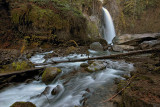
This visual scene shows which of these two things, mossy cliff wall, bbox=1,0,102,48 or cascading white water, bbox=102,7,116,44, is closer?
mossy cliff wall, bbox=1,0,102,48

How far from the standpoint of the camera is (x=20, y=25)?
8320 mm

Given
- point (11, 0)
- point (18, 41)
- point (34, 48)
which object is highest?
point (11, 0)

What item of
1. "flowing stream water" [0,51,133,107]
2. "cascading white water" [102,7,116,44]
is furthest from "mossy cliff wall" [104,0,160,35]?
"flowing stream water" [0,51,133,107]

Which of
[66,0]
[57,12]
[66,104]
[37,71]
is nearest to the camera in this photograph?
[66,104]

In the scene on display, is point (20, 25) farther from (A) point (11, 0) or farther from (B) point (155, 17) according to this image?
(B) point (155, 17)

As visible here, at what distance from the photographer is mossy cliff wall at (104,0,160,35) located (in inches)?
819

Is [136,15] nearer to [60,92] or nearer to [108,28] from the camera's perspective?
[108,28]

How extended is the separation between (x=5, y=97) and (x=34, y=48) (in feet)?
19.9

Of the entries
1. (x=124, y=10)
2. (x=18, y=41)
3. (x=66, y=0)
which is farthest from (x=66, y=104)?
(x=124, y=10)

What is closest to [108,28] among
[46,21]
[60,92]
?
[46,21]

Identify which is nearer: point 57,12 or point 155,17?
point 57,12

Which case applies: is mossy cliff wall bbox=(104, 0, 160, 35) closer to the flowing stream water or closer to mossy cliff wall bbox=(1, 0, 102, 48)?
mossy cliff wall bbox=(1, 0, 102, 48)

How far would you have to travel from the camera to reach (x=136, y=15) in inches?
872

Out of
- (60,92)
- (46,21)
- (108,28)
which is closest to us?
(60,92)
